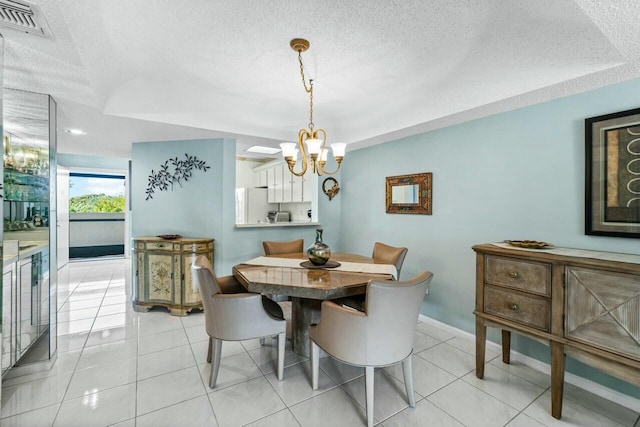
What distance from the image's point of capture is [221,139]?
3.76 metres

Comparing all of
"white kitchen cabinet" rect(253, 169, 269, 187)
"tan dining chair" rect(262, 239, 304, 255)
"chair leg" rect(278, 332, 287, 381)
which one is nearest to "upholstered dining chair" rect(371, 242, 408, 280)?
"tan dining chair" rect(262, 239, 304, 255)

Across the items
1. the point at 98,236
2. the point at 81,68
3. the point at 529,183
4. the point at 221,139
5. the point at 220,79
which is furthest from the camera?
the point at 98,236

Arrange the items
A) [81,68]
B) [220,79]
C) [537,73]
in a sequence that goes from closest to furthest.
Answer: [81,68], [537,73], [220,79]

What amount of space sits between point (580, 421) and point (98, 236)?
359 inches

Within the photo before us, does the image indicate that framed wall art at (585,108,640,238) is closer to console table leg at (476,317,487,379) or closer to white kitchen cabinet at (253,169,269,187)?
console table leg at (476,317,487,379)

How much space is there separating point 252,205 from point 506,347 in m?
5.09

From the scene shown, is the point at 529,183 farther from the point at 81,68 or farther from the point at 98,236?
the point at 98,236

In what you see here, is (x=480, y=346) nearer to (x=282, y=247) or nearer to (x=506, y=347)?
(x=506, y=347)

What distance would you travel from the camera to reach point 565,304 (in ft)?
5.71

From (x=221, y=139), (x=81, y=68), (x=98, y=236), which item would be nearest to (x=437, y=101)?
(x=221, y=139)

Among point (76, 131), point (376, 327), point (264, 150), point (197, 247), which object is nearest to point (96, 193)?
point (76, 131)

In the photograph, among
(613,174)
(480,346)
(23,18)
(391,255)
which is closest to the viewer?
(23,18)

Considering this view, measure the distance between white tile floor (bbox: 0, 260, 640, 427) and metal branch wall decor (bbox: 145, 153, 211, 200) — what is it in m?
1.84

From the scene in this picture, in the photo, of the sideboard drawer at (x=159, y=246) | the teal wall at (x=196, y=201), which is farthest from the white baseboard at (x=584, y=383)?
the sideboard drawer at (x=159, y=246)
